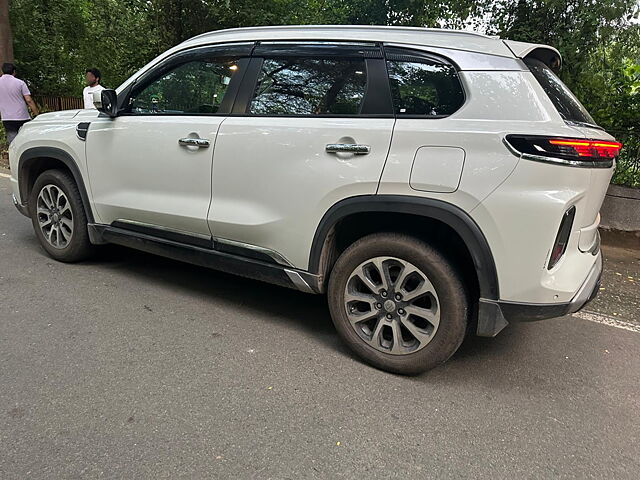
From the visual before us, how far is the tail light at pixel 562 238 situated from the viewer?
232 centimetres

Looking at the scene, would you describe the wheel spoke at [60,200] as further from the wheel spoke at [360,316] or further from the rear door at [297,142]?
the wheel spoke at [360,316]

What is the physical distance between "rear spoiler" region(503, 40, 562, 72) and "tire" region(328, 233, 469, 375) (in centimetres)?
120

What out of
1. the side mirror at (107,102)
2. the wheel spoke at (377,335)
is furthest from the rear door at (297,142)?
the side mirror at (107,102)

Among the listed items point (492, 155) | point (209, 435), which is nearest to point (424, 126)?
point (492, 155)

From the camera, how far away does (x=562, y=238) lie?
7.79ft

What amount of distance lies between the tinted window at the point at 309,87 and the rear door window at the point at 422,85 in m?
0.20

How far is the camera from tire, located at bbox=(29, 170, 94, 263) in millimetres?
4008

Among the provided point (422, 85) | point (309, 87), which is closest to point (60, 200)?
point (309, 87)

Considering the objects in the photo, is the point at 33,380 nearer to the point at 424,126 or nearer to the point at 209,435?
the point at 209,435

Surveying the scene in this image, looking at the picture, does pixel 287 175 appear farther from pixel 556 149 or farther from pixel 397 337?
pixel 556 149

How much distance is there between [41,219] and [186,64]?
209 centimetres

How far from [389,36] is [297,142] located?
2.72 ft

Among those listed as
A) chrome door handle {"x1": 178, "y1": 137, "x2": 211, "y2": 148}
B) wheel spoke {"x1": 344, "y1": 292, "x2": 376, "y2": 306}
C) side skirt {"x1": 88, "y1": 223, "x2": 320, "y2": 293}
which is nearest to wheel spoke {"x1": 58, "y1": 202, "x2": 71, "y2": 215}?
side skirt {"x1": 88, "y1": 223, "x2": 320, "y2": 293}

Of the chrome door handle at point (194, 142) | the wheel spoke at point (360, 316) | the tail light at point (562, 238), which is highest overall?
the chrome door handle at point (194, 142)
